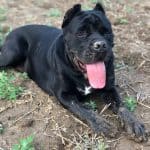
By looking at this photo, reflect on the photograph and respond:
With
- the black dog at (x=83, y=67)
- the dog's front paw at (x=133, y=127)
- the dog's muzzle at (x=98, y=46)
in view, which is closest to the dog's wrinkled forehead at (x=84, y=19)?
the black dog at (x=83, y=67)

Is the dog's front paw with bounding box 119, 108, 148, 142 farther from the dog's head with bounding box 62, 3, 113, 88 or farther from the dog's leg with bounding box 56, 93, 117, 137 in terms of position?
the dog's head with bounding box 62, 3, 113, 88

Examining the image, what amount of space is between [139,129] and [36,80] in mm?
1572

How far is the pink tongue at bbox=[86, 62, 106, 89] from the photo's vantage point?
4840 mm

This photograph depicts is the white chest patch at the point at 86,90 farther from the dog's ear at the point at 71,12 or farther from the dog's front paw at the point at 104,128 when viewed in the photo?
the dog's ear at the point at 71,12

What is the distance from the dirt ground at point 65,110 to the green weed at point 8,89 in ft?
0.21

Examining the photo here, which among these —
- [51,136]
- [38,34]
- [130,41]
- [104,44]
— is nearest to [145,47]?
[130,41]

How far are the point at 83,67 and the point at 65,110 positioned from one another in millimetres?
489

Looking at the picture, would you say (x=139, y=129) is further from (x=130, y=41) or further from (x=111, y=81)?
(x=130, y=41)

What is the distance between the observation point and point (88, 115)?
4.74m

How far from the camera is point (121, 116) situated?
15.7 feet

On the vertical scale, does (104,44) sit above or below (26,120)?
above

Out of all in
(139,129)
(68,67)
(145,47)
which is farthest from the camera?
(145,47)

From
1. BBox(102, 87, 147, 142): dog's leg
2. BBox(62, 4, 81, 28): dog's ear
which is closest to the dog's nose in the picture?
BBox(62, 4, 81, 28): dog's ear

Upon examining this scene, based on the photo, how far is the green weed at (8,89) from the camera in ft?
17.1
